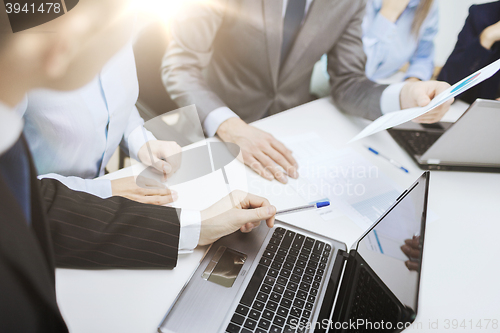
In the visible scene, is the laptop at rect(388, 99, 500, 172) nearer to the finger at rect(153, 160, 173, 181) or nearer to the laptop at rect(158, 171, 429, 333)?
the laptop at rect(158, 171, 429, 333)

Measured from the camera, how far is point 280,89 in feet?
3.27

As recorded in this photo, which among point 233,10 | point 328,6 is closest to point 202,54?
point 233,10

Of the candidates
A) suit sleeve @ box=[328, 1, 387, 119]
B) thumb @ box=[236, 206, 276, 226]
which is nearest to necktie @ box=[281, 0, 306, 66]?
suit sleeve @ box=[328, 1, 387, 119]

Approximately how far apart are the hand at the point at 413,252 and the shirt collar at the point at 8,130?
393 millimetres

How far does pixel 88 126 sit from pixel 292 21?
25.8 inches

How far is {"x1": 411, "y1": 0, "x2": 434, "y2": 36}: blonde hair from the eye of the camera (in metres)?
1.18

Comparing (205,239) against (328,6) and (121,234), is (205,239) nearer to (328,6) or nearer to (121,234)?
(121,234)

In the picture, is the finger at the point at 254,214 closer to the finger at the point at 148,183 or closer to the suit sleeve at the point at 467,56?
the finger at the point at 148,183

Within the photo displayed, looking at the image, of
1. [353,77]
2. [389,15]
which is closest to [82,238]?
[353,77]

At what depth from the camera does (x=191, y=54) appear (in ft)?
2.82

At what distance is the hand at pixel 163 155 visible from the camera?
1.68ft

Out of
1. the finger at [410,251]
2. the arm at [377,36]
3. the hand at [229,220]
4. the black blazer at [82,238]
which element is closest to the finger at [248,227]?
the hand at [229,220]

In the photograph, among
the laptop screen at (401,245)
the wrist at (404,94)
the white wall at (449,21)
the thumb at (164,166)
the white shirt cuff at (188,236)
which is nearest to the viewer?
the laptop screen at (401,245)

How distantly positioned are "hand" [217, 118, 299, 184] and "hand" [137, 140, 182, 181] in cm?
17
